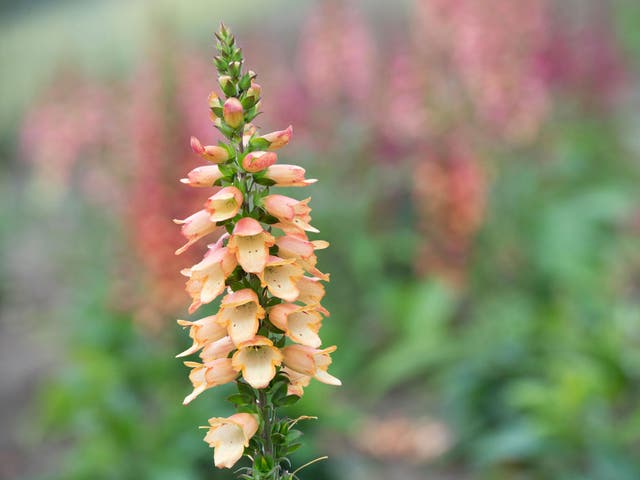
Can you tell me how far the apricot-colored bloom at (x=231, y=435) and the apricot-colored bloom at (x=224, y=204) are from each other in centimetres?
30

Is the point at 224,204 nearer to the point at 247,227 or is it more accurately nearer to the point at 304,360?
the point at 247,227

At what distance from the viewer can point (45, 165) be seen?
7781 mm

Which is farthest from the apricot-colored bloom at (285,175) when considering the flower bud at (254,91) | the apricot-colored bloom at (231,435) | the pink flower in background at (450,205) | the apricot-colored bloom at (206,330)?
the pink flower in background at (450,205)

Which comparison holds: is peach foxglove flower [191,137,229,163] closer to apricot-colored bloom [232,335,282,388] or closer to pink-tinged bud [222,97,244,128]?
pink-tinged bud [222,97,244,128]

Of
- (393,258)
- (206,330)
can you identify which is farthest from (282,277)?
(393,258)

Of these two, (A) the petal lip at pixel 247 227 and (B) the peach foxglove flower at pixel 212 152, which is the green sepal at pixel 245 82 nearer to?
(B) the peach foxglove flower at pixel 212 152

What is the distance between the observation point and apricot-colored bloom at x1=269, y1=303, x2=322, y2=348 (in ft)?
4.07

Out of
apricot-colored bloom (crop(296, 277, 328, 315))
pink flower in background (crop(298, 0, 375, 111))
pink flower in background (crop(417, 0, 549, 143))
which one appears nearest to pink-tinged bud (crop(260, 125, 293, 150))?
apricot-colored bloom (crop(296, 277, 328, 315))

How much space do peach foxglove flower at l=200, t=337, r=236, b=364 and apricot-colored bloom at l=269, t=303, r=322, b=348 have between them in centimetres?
8

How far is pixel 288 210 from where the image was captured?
124cm

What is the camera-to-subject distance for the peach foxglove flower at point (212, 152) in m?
1.22

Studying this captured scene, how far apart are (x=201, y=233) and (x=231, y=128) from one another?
167mm

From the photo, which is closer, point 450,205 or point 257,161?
point 257,161

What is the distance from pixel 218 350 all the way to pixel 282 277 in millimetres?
158
